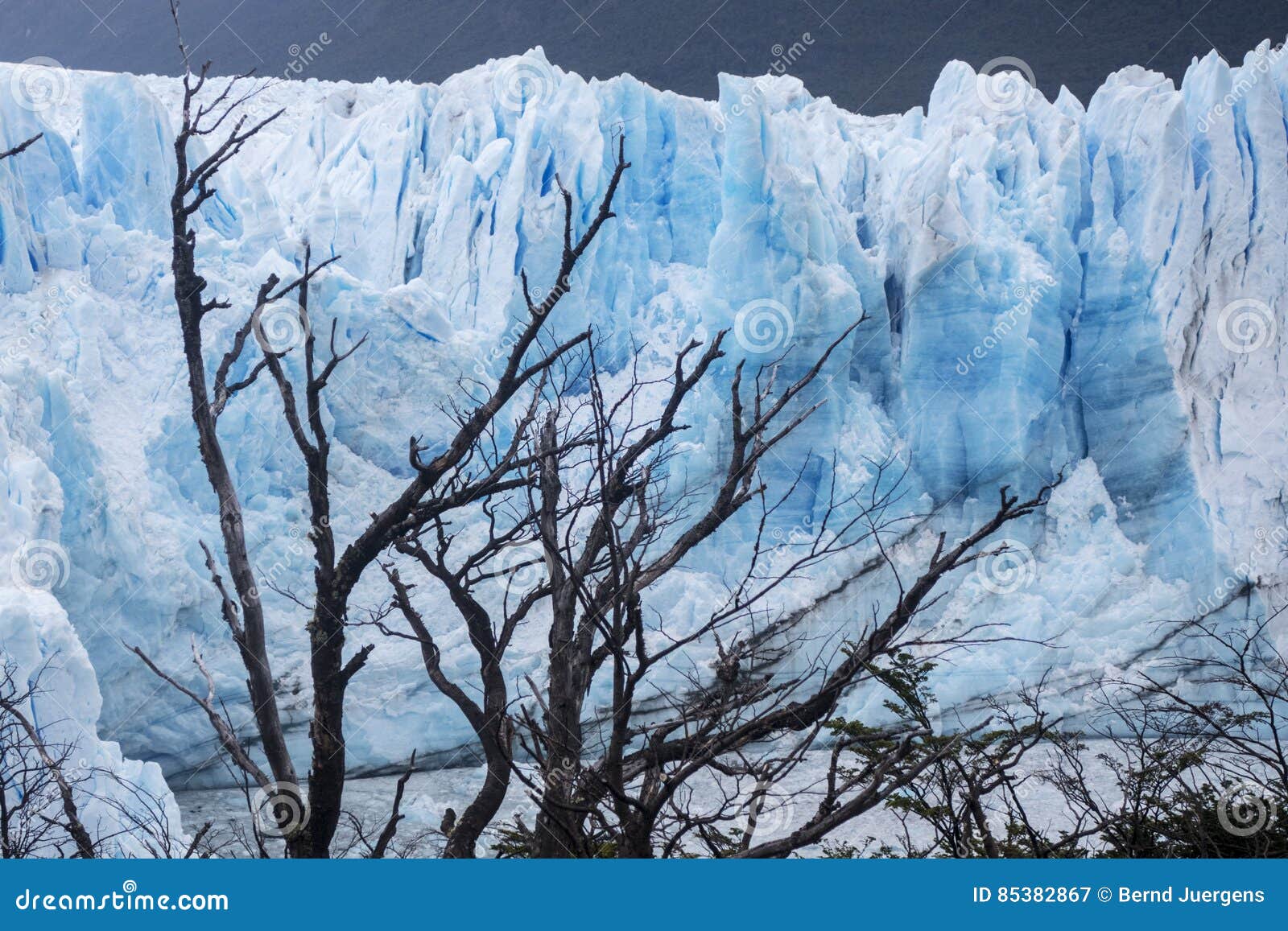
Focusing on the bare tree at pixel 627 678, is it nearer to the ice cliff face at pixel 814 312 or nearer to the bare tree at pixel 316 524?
the bare tree at pixel 316 524

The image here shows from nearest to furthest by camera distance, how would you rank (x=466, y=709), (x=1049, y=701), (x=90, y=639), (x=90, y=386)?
(x=466, y=709) → (x=90, y=639) → (x=90, y=386) → (x=1049, y=701)

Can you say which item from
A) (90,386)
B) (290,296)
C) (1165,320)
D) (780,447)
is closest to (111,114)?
(290,296)

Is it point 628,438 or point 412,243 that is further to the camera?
point 412,243

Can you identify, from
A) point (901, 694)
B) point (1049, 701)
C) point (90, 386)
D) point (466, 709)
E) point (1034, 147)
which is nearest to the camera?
point (466, 709)

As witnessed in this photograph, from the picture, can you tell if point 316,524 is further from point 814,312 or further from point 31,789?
point 814,312

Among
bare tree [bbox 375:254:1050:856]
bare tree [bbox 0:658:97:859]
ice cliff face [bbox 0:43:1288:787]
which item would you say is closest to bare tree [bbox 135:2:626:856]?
bare tree [bbox 375:254:1050:856]

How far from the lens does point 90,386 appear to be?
7367mm

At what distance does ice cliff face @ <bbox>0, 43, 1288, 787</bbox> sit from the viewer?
7609mm

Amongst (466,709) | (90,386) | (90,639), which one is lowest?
(466,709)

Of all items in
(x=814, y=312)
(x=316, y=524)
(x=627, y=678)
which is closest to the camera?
(x=627, y=678)

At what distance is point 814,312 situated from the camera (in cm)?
849

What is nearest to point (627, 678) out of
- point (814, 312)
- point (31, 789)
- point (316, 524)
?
point (316, 524)

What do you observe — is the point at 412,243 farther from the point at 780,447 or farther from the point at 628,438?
the point at 780,447

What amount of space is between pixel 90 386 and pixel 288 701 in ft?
8.71
